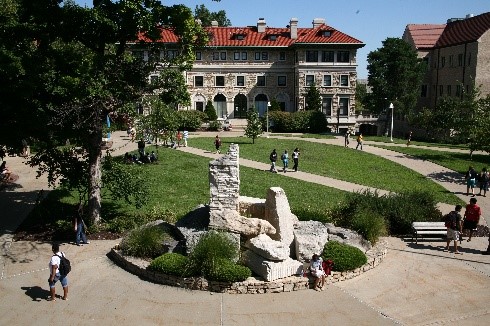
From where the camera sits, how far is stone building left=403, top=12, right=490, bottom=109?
54.5 metres

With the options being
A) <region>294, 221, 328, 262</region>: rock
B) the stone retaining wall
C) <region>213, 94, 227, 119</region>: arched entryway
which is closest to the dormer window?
<region>213, 94, 227, 119</region>: arched entryway

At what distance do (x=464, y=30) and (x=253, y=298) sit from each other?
57578 millimetres

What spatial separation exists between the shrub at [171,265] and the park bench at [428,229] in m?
8.42

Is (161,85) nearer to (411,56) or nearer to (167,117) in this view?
(167,117)

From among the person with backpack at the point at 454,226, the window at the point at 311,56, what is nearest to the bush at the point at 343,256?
the person with backpack at the point at 454,226

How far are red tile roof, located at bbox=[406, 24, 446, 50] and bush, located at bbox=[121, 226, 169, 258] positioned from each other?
61545 millimetres

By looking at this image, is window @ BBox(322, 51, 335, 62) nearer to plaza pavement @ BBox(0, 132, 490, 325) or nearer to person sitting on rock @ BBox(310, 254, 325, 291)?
plaza pavement @ BBox(0, 132, 490, 325)

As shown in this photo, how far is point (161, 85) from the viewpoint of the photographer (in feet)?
57.9

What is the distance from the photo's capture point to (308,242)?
14406 millimetres

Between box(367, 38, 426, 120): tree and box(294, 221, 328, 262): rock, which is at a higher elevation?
box(367, 38, 426, 120): tree

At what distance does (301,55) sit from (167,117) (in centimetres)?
4421

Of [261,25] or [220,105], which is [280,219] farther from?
[261,25]

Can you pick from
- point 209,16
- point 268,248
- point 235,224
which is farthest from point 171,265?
point 209,16

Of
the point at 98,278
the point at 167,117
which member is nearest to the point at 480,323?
the point at 98,278
